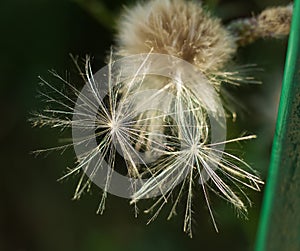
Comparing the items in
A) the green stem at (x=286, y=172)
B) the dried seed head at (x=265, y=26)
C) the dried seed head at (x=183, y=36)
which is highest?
the dried seed head at (x=265, y=26)

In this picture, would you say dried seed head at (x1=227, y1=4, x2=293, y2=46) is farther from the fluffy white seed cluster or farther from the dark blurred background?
the dark blurred background

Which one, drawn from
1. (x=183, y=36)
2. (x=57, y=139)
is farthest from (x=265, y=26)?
(x=57, y=139)

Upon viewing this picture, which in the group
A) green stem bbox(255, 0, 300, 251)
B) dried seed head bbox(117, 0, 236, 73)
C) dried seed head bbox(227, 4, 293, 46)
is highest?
dried seed head bbox(227, 4, 293, 46)

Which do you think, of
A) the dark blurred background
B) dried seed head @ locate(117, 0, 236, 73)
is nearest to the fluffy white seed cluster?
dried seed head @ locate(117, 0, 236, 73)

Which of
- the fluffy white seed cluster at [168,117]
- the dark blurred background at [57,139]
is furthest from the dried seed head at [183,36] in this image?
the dark blurred background at [57,139]

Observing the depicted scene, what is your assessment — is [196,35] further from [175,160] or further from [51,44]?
[51,44]

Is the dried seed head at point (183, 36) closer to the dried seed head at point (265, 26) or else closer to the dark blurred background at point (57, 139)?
the dried seed head at point (265, 26)
